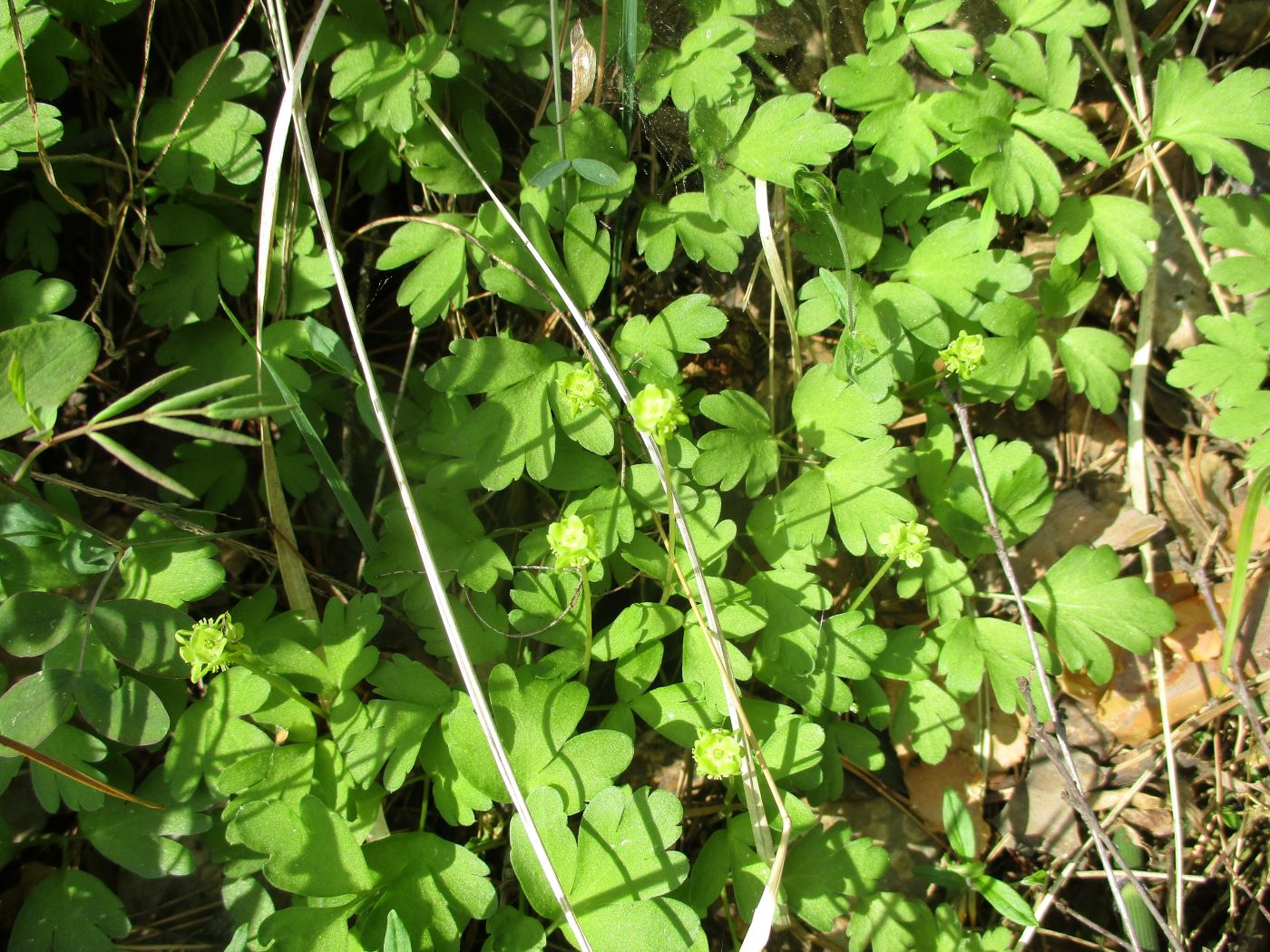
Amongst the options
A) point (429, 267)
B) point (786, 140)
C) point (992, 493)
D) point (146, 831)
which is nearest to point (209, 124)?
point (429, 267)

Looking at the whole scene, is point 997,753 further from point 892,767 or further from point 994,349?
point 994,349

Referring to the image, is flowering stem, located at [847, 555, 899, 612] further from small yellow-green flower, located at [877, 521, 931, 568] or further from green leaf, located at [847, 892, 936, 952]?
green leaf, located at [847, 892, 936, 952]

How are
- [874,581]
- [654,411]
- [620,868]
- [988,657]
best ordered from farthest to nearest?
[988,657], [874,581], [620,868], [654,411]

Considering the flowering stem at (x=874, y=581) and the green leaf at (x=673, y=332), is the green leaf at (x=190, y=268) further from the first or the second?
the flowering stem at (x=874, y=581)

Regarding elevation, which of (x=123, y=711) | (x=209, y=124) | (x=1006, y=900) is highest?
(x=209, y=124)

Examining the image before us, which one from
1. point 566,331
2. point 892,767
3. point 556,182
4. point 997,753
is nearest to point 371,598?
point 566,331

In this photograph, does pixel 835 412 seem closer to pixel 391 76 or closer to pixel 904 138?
pixel 904 138
